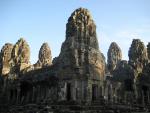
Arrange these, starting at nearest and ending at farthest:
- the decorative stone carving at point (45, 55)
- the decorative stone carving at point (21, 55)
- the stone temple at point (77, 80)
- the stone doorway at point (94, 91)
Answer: the stone temple at point (77, 80)
the stone doorway at point (94, 91)
the decorative stone carving at point (21, 55)
the decorative stone carving at point (45, 55)

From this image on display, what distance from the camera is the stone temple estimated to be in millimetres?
51469

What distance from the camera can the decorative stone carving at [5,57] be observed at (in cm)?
8794

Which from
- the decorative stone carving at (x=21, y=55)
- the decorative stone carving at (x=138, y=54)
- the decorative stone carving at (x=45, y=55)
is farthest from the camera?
the decorative stone carving at (x=45, y=55)

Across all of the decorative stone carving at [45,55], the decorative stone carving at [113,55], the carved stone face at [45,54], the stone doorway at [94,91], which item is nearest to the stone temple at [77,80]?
the stone doorway at [94,91]

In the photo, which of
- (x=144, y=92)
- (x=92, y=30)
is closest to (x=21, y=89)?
(x=92, y=30)

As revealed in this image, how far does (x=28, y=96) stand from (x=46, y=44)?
35698 millimetres

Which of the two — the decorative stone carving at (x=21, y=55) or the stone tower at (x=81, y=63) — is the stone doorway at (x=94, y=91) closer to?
the stone tower at (x=81, y=63)

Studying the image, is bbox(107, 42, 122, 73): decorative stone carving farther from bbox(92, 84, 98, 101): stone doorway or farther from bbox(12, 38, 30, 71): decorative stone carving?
bbox(92, 84, 98, 101): stone doorway

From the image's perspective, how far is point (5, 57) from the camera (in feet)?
296

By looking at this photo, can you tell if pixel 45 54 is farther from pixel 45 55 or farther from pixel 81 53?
pixel 81 53

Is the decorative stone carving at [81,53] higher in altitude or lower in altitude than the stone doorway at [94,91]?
higher

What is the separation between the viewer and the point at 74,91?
53.9m

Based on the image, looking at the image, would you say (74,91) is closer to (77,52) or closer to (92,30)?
(77,52)

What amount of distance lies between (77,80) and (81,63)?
3312 millimetres
